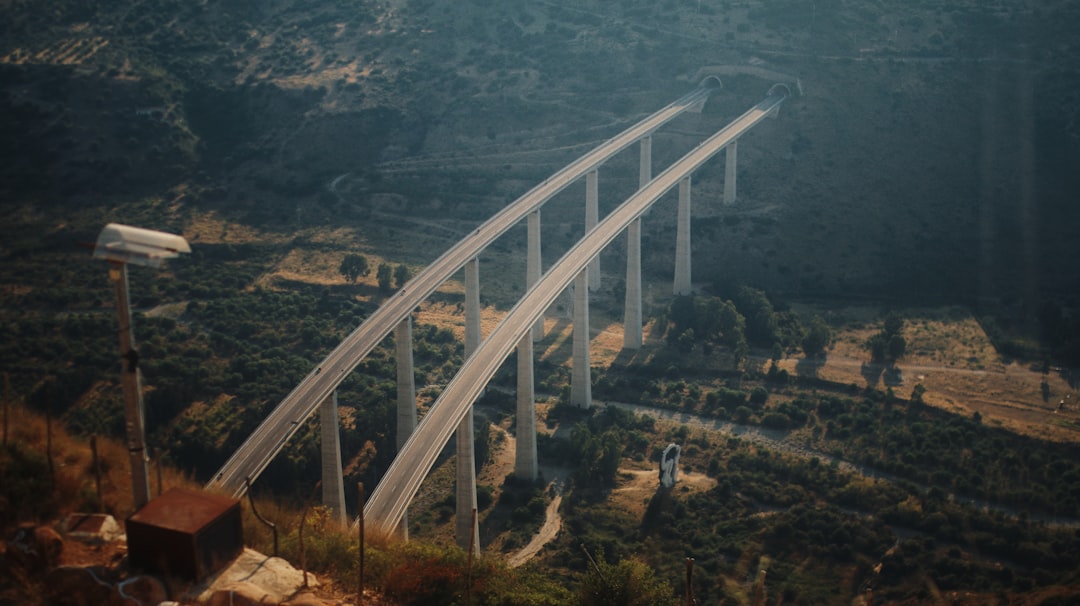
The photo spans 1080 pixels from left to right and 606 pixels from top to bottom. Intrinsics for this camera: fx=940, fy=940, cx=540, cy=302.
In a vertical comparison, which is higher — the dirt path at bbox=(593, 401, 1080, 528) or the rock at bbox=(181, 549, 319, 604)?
the rock at bbox=(181, 549, 319, 604)

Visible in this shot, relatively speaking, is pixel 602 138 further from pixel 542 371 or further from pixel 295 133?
pixel 542 371

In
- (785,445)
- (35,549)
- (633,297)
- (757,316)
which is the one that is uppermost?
(35,549)

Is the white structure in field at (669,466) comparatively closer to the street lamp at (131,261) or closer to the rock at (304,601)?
the rock at (304,601)

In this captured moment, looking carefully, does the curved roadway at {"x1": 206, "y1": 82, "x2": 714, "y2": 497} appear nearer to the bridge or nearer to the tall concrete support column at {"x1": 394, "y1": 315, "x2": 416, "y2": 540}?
the bridge

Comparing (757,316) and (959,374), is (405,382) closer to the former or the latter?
(757,316)

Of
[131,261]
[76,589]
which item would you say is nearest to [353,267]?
[131,261]

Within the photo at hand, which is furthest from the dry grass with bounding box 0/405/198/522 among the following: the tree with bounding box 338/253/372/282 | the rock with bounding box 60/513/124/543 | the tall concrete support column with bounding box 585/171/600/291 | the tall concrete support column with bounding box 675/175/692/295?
the tall concrete support column with bounding box 675/175/692/295

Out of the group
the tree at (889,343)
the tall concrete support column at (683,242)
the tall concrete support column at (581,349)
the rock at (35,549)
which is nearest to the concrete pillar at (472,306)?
the tall concrete support column at (581,349)
